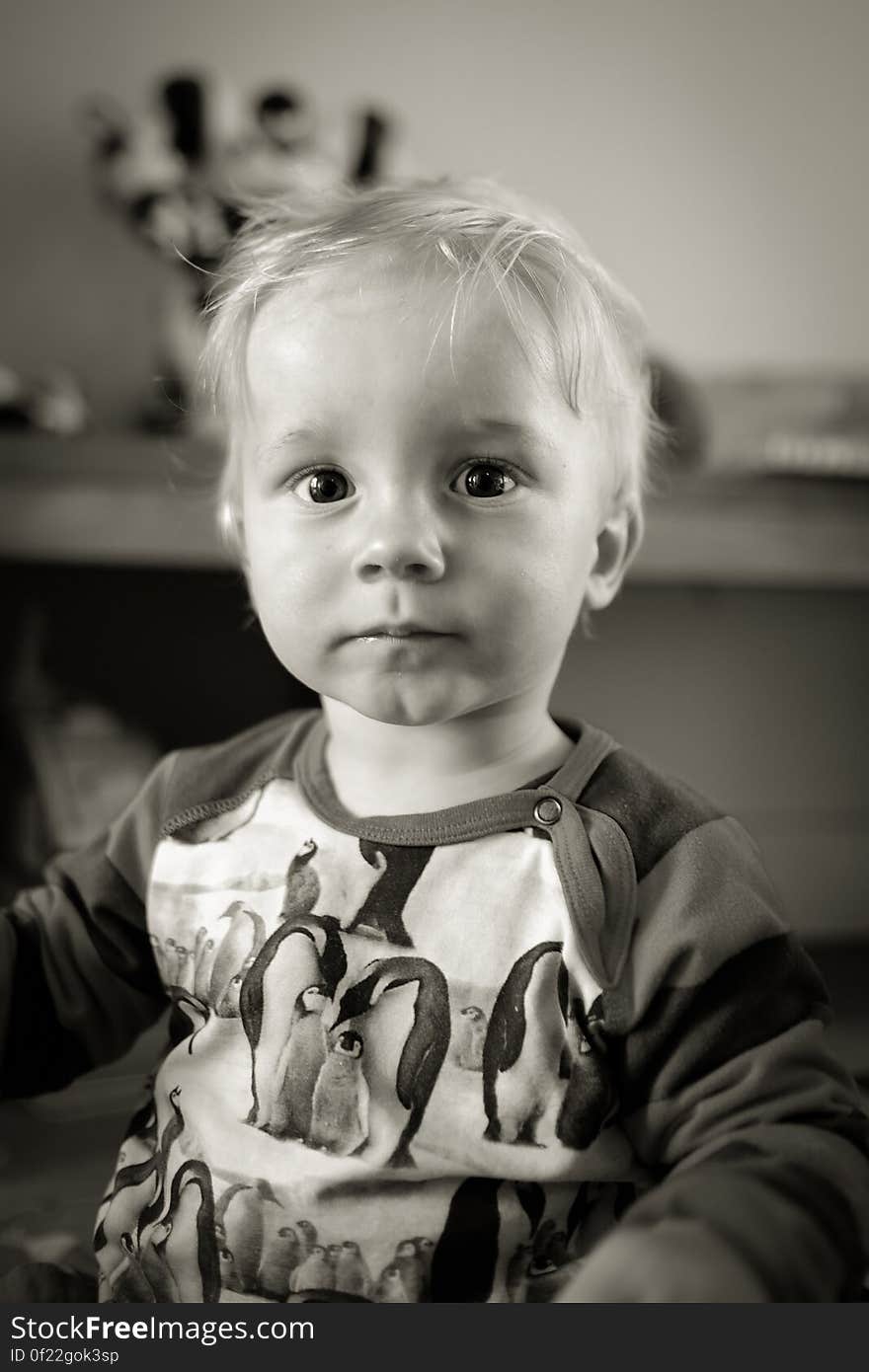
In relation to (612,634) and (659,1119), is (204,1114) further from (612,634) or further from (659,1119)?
(612,634)

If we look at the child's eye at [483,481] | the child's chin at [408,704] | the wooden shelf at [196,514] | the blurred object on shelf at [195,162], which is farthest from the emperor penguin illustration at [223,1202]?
the blurred object on shelf at [195,162]

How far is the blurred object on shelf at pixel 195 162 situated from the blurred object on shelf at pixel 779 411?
0.55 meters

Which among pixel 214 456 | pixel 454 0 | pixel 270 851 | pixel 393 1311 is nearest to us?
pixel 393 1311

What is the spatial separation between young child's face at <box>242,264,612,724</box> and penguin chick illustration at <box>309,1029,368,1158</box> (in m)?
0.15

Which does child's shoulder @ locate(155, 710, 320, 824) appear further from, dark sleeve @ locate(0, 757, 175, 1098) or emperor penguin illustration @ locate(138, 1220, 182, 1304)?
emperor penguin illustration @ locate(138, 1220, 182, 1304)

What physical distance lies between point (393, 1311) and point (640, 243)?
1401 millimetres

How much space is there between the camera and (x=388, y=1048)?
0.53m

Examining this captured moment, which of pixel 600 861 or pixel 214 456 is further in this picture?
pixel 214 456

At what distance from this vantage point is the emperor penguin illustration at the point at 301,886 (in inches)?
22.5

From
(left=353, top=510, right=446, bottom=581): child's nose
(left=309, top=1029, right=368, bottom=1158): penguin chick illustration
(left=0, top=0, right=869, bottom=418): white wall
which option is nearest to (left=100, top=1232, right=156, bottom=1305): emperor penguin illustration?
(left=309, top=1029, right=368, bottom=1158): penguin chick illustration

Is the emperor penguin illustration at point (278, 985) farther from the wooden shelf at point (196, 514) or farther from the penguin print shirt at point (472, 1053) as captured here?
the wooden shelf at point (196, 514)

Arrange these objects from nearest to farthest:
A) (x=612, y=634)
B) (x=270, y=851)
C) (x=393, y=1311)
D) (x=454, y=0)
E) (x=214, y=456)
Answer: (x=393, y=1311), (x=270, y=851), (x=214, y=456), (x=454, y=0), (x=612, y=634)

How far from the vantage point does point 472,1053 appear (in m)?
0.52

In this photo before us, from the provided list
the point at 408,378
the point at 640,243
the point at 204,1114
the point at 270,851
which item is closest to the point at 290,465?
the point at 408,378
